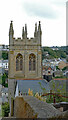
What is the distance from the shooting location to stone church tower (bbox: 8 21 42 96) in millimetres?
26781

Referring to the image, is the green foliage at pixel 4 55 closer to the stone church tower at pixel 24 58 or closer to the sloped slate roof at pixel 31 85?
the stone church tower at pixel 24 58

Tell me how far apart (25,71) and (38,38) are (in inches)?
146

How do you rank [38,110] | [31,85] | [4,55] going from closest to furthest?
1. [38,110]
2. [31,85]
3. [4,55]

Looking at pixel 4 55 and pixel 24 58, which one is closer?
pixel 24 58

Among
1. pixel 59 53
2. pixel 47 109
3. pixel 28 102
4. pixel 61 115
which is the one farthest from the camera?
pixel 59 53

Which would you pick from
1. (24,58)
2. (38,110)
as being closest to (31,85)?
(24,58)

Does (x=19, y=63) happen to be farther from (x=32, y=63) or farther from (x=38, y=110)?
(x=38, y=110)

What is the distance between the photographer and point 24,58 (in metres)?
27.3

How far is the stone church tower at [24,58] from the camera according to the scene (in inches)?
1054

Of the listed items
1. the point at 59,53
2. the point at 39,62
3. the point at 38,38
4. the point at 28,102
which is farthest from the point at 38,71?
the point at 59,53

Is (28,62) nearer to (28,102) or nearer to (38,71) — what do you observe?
(38,71)

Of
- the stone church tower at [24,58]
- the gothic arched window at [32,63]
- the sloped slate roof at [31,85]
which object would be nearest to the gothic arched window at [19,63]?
the stone church tower at [24,58]

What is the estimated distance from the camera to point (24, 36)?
26891 mm

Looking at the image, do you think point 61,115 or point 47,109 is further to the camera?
point 47,109
